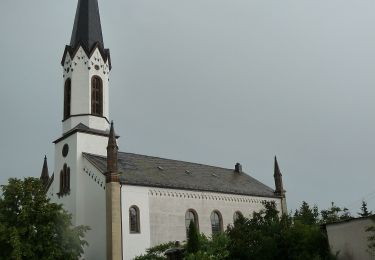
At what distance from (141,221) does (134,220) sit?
0.55 m

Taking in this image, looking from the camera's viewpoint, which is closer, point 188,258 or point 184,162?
point 188,258

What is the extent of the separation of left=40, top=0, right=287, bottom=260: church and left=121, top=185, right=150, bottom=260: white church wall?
75 mm

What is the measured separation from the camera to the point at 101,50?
43375mm

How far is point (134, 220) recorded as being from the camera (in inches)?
1421

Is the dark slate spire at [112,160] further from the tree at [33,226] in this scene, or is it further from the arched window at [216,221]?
the arched window at [216,221]

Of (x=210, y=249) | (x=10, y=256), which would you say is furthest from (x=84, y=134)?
(x=210, y=249)

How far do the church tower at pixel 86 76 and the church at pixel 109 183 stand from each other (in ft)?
0.28

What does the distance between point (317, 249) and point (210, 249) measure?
260 inches

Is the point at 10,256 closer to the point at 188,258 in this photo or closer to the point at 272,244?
the point at 188,258

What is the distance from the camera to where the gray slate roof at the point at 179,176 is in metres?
38.2

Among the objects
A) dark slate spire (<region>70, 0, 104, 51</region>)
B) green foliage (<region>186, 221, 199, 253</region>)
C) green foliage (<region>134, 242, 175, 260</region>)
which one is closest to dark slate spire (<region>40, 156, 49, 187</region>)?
dark slate spire (<region>70, 0, 104, 51</region>)

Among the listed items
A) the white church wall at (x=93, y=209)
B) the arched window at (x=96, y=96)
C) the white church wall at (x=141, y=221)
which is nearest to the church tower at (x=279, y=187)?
the white church wall at (x=141, y=221)

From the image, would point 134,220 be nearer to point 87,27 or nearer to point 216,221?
point 216,221

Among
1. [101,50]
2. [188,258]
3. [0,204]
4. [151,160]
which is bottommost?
[188,258]
